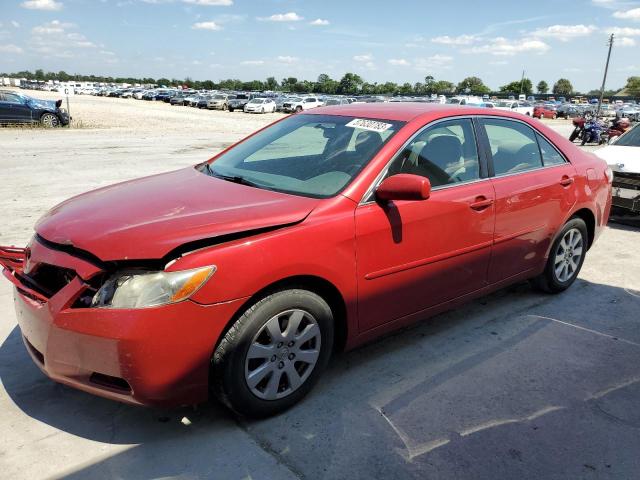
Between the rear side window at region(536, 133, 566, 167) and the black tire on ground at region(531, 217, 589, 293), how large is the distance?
0.53m

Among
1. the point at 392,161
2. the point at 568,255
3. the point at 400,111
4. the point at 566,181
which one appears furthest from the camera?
the point at 568,255

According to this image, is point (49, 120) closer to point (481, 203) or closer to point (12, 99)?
point (12, 99)

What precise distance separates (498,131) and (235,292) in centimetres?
255

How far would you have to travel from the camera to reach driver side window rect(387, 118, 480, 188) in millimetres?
3262

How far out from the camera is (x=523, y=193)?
12.7 ft

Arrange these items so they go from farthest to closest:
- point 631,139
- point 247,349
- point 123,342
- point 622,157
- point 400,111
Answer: point 631,139 < point 622,157 < point 400,111 < point 247,349 < point 123,342

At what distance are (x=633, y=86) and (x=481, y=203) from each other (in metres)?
161

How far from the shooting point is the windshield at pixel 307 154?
3.12 metres

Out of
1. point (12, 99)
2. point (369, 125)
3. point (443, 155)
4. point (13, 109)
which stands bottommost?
point (13, 109)

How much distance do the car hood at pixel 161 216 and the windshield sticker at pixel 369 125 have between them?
32.2 inches

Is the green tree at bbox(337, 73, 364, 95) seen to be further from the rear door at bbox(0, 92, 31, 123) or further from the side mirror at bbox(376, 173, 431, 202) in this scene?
the side mirror at bbox(376, 173, 431, 202)

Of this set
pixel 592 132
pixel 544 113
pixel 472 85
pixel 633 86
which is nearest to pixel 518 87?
pixel 472 85

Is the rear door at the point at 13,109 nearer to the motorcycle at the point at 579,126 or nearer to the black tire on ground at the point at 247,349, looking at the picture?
the motorcycle at the point at 579,126

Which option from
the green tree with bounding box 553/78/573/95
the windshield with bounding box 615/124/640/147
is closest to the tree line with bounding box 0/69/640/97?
the green tree with bounding box 553/78/573/95
